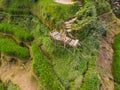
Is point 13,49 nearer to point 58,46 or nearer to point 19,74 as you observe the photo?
point 19,74

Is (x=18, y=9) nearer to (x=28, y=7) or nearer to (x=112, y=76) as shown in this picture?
(x=28, y=7)

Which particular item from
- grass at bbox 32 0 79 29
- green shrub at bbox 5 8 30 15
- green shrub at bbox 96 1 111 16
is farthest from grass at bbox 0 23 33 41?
green shrub at bbox 96 1 111 16

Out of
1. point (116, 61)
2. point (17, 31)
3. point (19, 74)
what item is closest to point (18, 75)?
point (19, 74)

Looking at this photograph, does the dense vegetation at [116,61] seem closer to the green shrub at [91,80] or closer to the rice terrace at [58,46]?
the rice terrace at [58,46]

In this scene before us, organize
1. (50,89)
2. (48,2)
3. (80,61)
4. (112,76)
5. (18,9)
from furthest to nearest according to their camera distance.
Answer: (18,9), (48,2), (112,76), (80,61), (50,89)

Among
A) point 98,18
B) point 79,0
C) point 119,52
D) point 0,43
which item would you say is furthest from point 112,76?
point 0,43

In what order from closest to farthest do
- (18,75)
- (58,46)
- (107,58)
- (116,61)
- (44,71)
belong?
1. (44,71)
2. (58,46)
3. (18,75)
4. (107,58)
5. (116,61)

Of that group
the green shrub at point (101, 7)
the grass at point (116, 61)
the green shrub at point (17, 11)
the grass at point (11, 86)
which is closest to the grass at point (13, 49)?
the grass at point (11, 86)
